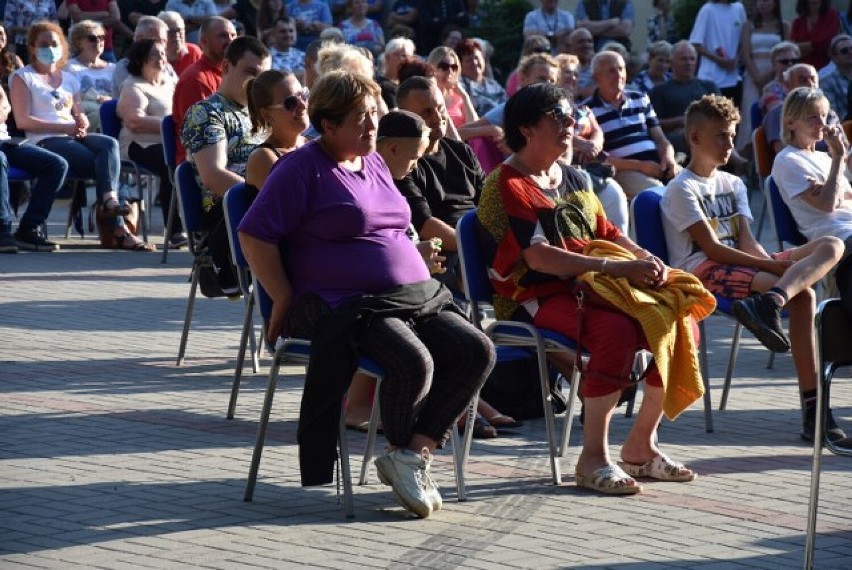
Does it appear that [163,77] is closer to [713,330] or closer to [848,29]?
[713,330]

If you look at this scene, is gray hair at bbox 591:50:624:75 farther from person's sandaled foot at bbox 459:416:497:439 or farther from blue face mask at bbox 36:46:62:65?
person's sandaled foot at bbox 459:416:497:439

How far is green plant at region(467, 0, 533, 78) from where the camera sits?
2175 centimetres

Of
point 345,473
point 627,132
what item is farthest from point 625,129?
point 345,473

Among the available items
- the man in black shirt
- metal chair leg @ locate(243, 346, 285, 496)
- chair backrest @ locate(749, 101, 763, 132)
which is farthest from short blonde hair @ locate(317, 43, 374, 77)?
chair backrest @ locate(749, 101, 763, 132)

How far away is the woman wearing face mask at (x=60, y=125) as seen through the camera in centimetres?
1376

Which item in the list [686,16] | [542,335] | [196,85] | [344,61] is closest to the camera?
[542,335]

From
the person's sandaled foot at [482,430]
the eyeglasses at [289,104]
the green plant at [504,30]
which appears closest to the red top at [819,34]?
the green plant at [504,30]

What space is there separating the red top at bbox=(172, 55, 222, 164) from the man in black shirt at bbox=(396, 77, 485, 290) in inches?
139

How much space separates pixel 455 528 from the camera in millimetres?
5844

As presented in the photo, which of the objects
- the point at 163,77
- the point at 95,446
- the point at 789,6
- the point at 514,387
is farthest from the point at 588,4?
the point at 95,446

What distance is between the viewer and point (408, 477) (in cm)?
599

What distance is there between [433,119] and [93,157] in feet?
20.5

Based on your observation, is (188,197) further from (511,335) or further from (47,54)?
(47,54)

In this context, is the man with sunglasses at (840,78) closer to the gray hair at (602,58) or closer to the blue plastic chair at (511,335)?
the gray hair at (602,58)
